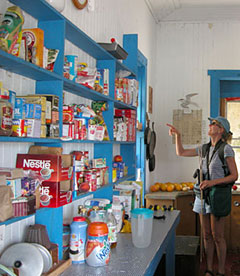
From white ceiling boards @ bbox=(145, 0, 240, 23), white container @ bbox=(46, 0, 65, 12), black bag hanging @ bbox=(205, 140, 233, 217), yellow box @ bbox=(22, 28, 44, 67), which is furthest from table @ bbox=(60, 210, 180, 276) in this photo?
white ceiling boards @ bbox=(145, 0, 240, 23)

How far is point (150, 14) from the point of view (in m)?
4.82

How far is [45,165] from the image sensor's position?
1.77 m

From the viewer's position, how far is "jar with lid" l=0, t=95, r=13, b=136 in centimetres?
144

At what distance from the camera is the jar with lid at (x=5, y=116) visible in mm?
1443

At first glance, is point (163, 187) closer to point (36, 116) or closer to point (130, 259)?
point (130, 259)

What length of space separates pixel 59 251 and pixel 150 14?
3.67 metres

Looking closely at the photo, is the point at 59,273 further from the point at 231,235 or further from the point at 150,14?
the point at 150,14

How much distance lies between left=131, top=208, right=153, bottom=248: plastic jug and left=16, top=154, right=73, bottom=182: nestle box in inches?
26.2

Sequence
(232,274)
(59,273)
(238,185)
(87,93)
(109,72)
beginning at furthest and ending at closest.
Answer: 1. (238,185)
2. (232,274)
3. (109,72)
4. (87,93)
5. (59,273)

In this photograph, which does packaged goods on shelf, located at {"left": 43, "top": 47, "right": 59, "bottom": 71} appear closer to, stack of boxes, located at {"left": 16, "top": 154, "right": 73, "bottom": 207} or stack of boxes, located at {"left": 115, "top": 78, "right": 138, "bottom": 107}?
stack of boxes, located at {"left": 16, "top": 154, "right": 73, "bottom": 207}

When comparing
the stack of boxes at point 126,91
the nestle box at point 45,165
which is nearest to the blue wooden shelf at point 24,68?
the nestle box at point 45,165

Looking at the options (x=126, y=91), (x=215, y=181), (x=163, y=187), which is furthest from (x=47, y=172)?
(x=163, y=187)

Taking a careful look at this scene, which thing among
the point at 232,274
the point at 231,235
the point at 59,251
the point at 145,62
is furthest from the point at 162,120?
the point at 59,251

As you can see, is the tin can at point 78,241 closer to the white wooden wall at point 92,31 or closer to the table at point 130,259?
the table at point 130,259
